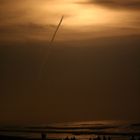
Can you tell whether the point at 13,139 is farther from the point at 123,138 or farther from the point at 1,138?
the point at 123,138

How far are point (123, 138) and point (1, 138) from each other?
16.6 metres

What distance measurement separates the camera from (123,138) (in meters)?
63.2

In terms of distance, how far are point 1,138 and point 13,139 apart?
243 centimetres

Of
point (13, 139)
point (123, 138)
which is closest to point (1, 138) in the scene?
point (13, 139)

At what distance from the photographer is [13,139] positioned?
182 feet

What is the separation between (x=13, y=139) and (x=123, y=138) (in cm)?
1453

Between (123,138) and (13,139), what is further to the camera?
(123,138)

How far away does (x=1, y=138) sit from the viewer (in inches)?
2103

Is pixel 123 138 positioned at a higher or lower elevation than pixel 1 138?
higher

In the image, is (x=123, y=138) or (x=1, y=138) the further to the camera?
(x=123, y=138)
